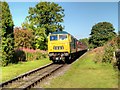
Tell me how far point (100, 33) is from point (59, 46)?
68459mm

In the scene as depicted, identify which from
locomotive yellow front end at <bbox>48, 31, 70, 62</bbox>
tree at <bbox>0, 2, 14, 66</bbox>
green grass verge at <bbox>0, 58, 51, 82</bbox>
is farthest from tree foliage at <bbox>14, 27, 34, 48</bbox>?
green grass verge at <bbox>0, 58, 51, 82</bbox>

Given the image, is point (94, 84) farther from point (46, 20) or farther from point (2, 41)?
point (46, 20)

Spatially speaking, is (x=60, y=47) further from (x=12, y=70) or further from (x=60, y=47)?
(x=12, y=70)

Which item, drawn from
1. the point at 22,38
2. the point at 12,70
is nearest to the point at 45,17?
the point at 22,38

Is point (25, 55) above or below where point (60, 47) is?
below

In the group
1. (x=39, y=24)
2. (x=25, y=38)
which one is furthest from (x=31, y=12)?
(x=25, y=38)

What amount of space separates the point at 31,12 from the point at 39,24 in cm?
378

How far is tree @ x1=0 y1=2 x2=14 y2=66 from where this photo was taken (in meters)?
25.9

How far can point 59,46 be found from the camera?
A: 31.9 metres

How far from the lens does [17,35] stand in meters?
50.1

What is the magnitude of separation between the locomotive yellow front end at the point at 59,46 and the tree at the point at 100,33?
62505 millimetres

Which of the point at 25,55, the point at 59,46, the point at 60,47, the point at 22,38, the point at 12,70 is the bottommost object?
the point at 12,70

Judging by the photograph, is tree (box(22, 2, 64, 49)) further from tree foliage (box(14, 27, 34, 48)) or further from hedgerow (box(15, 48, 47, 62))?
hedgerow (box(15, 48, 47, 62))

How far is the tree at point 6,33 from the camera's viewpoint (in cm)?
2589
